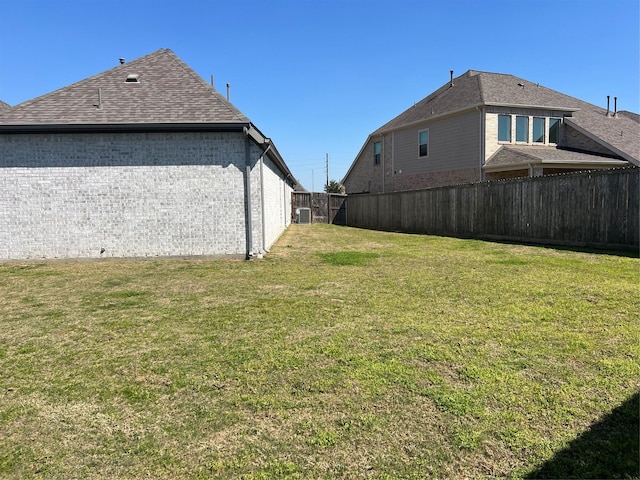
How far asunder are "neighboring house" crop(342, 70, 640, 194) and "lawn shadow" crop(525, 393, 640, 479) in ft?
A: 54.1

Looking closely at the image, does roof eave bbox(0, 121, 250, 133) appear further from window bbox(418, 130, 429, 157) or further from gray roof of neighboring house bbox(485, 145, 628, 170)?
window bbox(418, 130, 429, 157)

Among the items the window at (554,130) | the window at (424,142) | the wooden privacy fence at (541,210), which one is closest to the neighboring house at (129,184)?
the wooden privacy fence at (541,210)

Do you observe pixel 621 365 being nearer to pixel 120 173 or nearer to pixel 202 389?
pixel 202 389

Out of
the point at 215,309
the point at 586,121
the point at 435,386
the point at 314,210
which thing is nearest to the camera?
the point at 435,386

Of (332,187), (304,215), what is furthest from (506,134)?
(332,187)

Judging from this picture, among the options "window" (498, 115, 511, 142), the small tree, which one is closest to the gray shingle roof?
"window" (498, 115, 511, 142)

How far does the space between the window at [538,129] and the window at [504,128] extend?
1.48m

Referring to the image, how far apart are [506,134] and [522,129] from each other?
0.98 m

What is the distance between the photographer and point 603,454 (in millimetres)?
2312

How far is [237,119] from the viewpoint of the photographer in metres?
9.84

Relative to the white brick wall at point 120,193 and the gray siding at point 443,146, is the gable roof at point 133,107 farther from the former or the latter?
the gray siding at point 443,146

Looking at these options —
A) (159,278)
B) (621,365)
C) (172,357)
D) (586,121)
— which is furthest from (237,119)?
(586,121)

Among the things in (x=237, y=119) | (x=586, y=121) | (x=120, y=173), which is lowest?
(x=120, y=173)

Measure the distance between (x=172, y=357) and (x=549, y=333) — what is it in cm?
384
